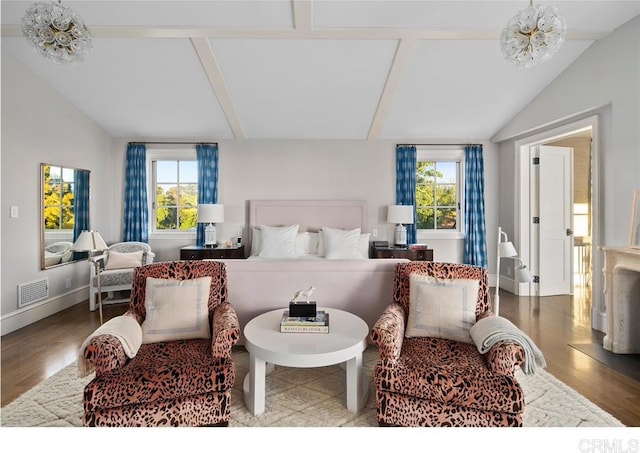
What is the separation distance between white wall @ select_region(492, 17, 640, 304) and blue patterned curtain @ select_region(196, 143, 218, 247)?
15.0 feet

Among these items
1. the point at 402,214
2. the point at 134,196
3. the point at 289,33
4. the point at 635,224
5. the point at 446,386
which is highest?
the point at 289,33

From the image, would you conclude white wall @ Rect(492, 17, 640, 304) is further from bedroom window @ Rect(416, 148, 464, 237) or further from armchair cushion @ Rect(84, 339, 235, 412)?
armchair cushion @ Rect(84, 339, 235, 412)

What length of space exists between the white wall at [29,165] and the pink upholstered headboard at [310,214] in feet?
8.09

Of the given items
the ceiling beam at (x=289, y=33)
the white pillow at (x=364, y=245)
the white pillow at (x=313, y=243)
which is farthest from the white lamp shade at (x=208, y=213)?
the ceiling beam at (x=289, y=33)

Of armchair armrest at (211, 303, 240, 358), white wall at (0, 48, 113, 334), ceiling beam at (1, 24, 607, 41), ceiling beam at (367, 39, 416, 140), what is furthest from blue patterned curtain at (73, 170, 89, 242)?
ceiling beam at (367, 39, 416, 140)

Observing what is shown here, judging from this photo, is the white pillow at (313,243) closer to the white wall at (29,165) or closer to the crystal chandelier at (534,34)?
the white wall at (29,165)

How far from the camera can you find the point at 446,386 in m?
1.63

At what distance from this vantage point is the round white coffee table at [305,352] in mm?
1769

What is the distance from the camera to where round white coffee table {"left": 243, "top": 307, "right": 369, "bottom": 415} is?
1.77 metres

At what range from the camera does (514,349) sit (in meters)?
1.68

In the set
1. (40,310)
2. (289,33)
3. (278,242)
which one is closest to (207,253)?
(278,242)

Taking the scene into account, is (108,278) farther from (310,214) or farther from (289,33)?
(289,33)

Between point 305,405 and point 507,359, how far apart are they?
1.15 metres
